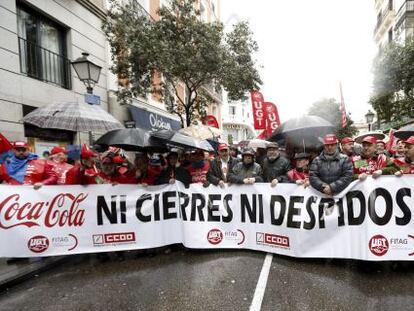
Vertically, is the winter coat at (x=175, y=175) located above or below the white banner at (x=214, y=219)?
above

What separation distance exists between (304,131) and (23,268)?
18.7ft

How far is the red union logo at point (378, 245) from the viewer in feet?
12.7

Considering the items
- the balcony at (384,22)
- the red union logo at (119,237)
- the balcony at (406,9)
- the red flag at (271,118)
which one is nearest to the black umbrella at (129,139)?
the red union logo at (119,237)

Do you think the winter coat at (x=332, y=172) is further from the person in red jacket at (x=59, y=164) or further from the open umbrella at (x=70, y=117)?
the person in red jacket at (x=59, y=164)

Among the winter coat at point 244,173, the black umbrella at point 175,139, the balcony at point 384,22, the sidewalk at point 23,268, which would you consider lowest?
the sidewalk at point 23,268

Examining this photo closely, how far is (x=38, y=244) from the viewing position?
450 centimetres

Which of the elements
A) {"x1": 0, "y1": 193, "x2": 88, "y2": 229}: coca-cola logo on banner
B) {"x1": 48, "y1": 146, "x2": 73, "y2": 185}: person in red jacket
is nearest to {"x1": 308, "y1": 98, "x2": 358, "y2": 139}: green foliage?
{"x1": 48, "y1": 146, "x2": 73, "y2": 185}: person in red jacket

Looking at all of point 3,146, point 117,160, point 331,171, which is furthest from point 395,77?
point 3,146

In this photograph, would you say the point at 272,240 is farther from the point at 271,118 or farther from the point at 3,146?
the point at 271,118

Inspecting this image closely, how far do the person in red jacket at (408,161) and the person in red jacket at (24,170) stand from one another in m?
5.32

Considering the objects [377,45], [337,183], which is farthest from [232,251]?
[377,45]

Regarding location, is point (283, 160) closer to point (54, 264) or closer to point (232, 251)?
point (232, 251)

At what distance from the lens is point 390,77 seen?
16422 mm

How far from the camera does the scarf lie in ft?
16.3
